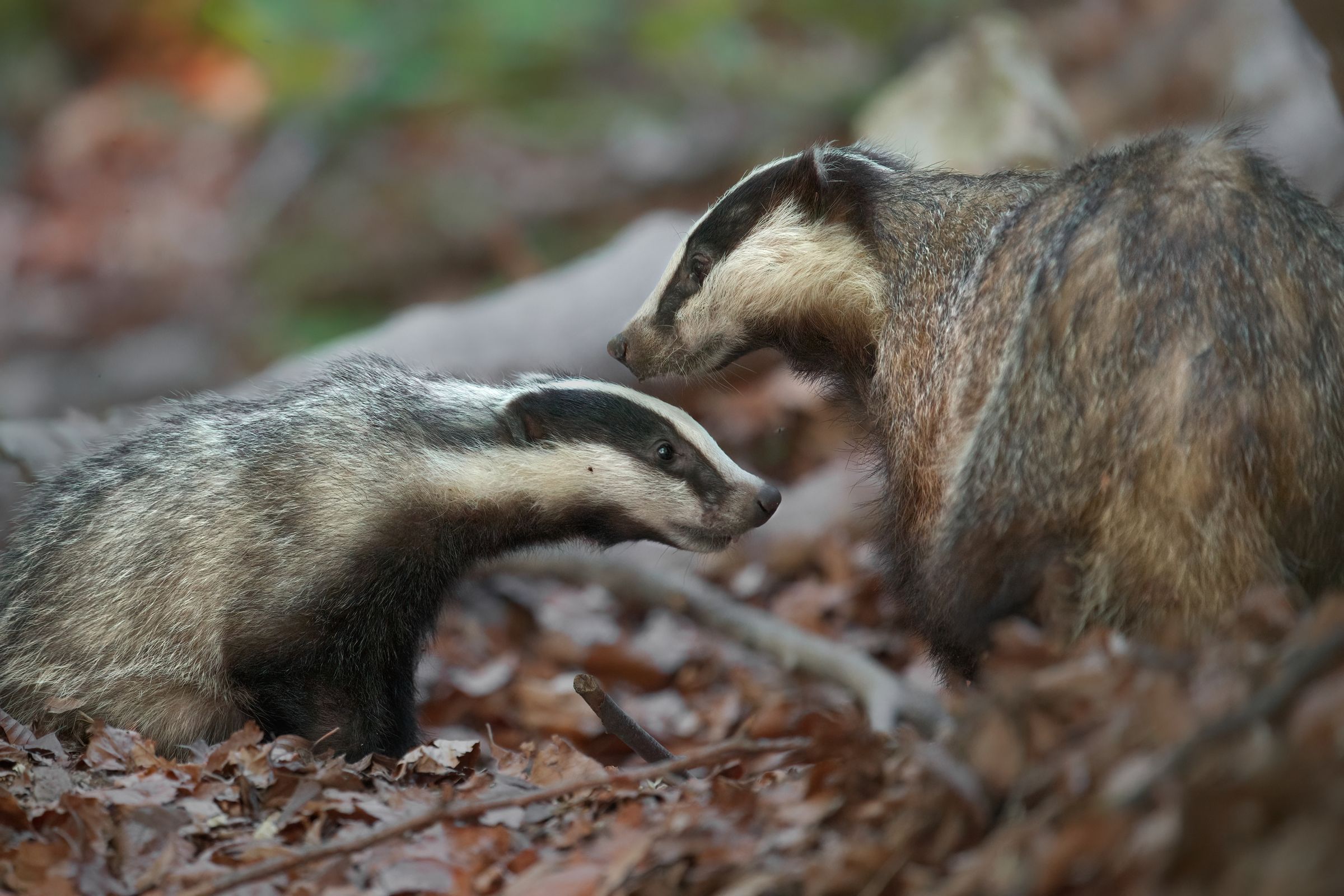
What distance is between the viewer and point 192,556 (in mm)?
4809

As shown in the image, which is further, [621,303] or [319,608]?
[621,303]

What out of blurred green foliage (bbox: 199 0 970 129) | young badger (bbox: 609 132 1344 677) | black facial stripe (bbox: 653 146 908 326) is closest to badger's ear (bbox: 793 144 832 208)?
black facial stripe (bbox: 653 146 908 326)

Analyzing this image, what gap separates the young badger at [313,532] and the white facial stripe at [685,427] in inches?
0.4

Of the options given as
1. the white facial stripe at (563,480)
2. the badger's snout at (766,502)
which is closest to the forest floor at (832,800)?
the badger's snout at (766,502)

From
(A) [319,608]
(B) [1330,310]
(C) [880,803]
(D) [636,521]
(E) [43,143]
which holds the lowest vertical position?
(C) [880,803]

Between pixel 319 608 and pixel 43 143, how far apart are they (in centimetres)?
1438

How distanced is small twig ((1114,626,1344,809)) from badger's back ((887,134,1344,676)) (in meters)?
1.04

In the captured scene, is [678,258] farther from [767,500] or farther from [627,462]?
[767,500]

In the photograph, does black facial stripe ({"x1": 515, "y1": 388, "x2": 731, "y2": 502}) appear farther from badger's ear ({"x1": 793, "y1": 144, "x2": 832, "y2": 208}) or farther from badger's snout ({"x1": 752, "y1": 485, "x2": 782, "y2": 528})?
badger's ear ({"x1": 793, "y1": 144, "x2": 832, "y2": 208})

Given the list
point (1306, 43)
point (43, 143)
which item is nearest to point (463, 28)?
point (43, 143)

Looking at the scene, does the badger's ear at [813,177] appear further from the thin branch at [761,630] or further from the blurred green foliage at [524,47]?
the blurred green foliage at [524,47]

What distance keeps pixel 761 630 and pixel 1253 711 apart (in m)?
4.25

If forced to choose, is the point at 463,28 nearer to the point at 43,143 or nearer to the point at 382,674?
the point at 43,143

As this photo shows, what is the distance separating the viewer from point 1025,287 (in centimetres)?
389
